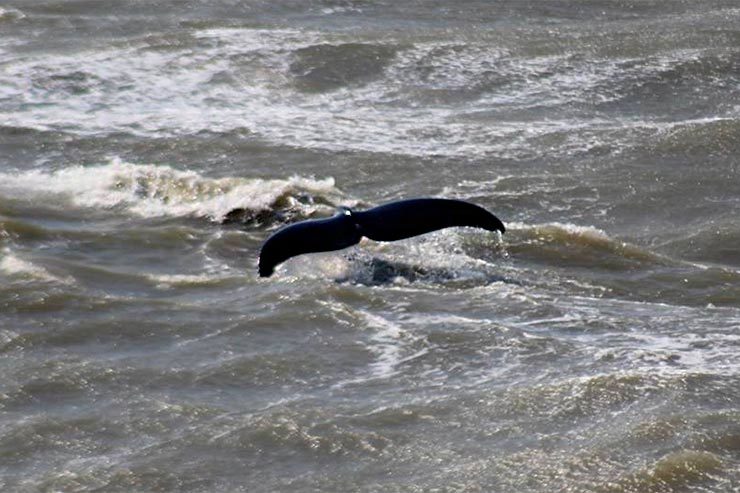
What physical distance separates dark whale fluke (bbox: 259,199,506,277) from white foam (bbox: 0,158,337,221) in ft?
7.40

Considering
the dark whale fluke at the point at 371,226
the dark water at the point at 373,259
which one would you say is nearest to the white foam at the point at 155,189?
the dark water at the point at 373,259

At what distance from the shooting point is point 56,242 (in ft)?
41.7

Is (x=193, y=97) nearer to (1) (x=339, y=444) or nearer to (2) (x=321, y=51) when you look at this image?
(2) (x=321, y=51)

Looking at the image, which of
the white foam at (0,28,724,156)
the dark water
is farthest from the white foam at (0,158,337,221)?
the white foam at (0,28,724,156)

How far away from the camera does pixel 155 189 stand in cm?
1426

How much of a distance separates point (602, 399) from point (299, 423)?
162 centimetres

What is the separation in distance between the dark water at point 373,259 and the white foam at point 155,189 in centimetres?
4

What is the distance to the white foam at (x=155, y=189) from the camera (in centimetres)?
1366

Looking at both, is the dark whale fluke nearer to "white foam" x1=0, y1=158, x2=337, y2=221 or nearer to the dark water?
the dark water

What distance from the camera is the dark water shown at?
28.0 ft

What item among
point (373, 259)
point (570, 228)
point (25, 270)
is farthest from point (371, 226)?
point (25, 270)

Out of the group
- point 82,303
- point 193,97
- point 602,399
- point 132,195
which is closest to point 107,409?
point 82,303

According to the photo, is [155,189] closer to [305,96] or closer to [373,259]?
[373,259]

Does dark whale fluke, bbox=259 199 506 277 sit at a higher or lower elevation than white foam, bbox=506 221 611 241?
higher
